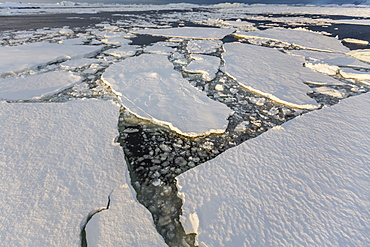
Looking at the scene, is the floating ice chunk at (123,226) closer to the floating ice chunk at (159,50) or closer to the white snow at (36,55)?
the white snow at (36,55)

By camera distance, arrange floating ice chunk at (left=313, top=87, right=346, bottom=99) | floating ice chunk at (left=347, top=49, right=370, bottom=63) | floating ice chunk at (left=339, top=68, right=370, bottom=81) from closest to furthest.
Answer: floating ice chunk at (left=313, top=87, right=346, bottom=99) → floating ice chunk at (left=339, top=68, right=370, bottom=81) → floating ice chunk at (left=347, top=49, right=370, bottom=63)

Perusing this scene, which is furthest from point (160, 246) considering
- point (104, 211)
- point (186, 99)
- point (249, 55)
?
point (249, 55)

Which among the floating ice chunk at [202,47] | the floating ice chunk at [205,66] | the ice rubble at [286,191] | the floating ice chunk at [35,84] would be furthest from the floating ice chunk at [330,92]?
the floating ice chunk at [35,84]

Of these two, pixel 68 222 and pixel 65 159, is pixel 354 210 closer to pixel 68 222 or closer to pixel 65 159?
pixel 68 222

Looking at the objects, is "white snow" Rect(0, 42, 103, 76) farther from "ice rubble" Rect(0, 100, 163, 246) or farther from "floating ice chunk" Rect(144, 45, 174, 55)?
"ice rubble" Rect(0, 100, 163, 246)

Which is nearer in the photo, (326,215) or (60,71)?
(326,215)

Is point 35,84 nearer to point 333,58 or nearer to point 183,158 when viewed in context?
point 183,158

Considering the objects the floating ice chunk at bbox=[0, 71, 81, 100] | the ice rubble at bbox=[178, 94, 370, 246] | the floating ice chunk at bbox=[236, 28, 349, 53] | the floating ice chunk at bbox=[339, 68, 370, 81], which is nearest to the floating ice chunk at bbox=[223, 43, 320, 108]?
the floating ice chunk at bbox=[339, 68, 370, 81]
